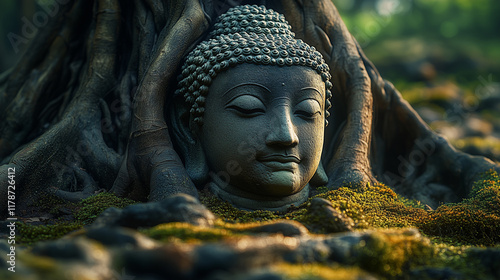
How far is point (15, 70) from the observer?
6.55 m

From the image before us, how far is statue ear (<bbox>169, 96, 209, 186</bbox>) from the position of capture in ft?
16.0

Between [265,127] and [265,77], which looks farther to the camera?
[265,77]

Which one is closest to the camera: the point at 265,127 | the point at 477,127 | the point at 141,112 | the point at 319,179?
the point at 265,127

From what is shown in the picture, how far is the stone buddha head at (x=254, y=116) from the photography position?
4.50m

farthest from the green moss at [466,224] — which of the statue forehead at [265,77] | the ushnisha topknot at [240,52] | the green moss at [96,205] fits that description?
the green moss at [96,205]


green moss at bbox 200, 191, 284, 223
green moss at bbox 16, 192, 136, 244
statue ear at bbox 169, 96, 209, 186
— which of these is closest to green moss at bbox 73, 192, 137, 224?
green moss at bbox 16, 192, 136, 244

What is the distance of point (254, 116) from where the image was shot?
14.9 feet

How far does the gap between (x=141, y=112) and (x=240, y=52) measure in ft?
3.58

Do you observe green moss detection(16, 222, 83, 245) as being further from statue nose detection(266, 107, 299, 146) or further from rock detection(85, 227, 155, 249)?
statue nose detection(266, 107, 299, 146)

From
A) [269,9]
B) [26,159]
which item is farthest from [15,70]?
[269,9]

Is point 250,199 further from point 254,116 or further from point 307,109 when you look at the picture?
point 307,109

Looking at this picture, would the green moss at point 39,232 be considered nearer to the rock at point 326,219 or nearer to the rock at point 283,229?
the rock at point 283,229

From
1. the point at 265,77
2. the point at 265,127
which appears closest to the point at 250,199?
the point at 265,127

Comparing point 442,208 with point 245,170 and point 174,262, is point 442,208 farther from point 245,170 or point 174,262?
point 174,262
